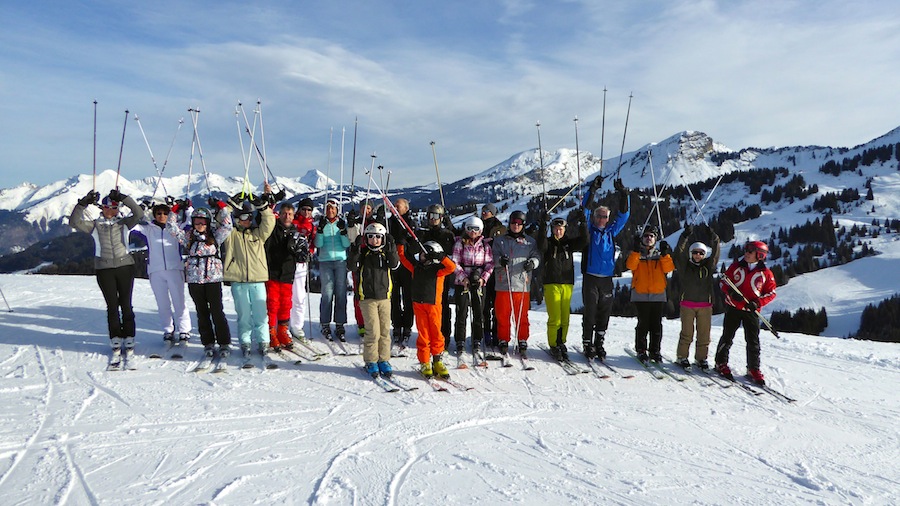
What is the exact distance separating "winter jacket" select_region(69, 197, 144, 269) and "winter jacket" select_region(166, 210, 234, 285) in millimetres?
645

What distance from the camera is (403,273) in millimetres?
7160

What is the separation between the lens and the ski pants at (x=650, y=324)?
6.79 m

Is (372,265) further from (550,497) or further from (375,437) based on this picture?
(550,497)

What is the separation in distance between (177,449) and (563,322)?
482 centimetres

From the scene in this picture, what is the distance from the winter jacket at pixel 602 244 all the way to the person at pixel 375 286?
2743 mm

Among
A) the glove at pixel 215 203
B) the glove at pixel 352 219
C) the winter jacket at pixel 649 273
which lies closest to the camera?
the glove at pixel 215 203

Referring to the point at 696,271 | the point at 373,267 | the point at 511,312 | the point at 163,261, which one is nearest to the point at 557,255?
the point at 511,312

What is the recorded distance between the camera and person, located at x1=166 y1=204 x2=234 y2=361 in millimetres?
6109

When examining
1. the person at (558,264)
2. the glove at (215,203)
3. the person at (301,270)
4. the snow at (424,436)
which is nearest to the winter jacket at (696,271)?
the snow at (424,436)

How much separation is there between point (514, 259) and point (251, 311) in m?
3.59

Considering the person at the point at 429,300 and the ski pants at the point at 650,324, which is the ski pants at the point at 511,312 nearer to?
the person at the point at 429,300

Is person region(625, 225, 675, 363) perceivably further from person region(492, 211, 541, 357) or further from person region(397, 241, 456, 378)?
person region(397, 241, 456, 378)

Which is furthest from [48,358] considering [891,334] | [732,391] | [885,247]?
[885,247]

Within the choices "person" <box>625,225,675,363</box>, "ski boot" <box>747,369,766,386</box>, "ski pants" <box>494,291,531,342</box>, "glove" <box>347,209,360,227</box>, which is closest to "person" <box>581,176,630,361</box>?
"person" <box>625,225,675,363</box>
